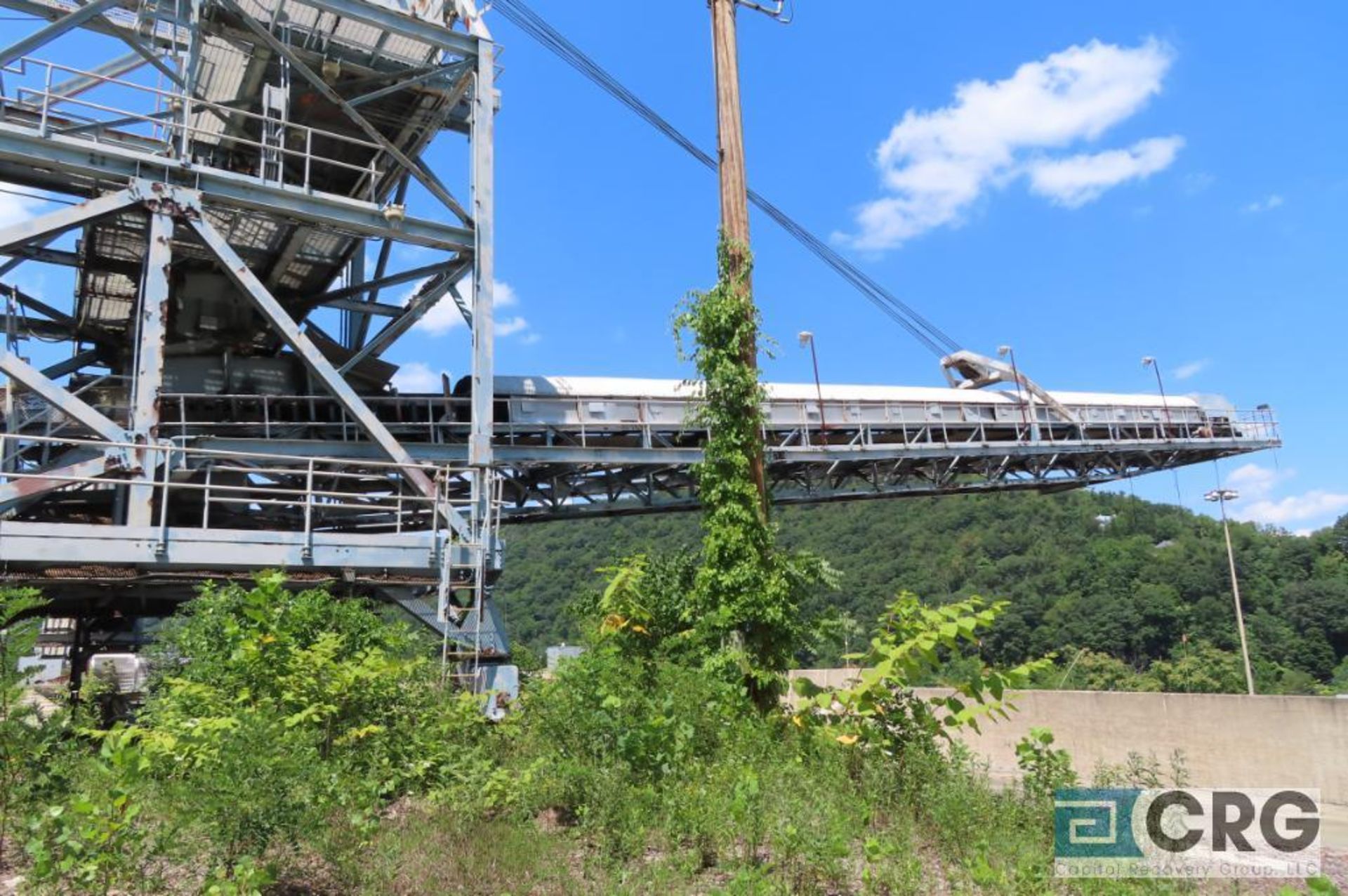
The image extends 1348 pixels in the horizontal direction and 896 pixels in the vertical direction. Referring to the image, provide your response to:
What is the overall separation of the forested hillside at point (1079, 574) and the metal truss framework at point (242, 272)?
113ft

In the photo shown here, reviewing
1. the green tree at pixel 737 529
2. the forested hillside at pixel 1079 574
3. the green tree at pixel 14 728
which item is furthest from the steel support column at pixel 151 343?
the forested hillside at pixel 1079 574

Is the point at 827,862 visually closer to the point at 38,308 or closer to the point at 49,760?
the point at 49,760

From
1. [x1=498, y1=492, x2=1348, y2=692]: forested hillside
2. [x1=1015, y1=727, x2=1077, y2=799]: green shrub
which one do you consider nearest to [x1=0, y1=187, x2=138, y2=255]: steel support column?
[x1=1015, y1=727, x2=1077, y2=799]: green shrub

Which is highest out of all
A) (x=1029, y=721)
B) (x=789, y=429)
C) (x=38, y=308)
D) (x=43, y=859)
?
(x=38, y=308)

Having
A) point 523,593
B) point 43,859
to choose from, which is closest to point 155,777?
point 43,859

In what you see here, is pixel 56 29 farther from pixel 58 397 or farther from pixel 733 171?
pixel 733 171

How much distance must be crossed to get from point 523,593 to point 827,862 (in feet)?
214

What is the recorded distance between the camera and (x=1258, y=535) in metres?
85.1

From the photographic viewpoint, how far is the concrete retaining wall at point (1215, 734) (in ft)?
43.9

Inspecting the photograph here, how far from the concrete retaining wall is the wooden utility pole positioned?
6.30 m

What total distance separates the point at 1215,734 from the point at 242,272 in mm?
16936

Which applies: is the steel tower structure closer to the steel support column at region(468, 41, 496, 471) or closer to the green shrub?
the steel support column at region(468, 41, 496, 471)

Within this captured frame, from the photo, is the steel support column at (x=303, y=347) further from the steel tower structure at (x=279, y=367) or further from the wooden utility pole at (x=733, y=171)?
the wooden utility pole at (x=733, y=171)

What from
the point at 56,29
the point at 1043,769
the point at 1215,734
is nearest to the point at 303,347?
the point at 56,29
